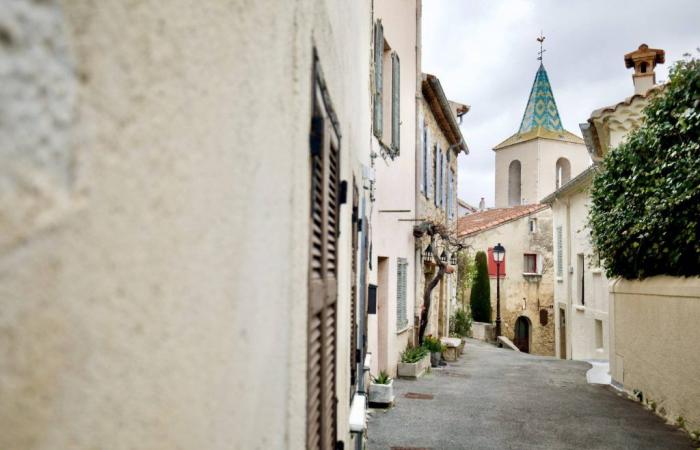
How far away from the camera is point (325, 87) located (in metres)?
2.38

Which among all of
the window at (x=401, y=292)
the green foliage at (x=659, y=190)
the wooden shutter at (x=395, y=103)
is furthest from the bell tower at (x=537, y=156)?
the wooden shutter at (x=395, y=103)

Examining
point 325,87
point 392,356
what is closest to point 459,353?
point 392,356

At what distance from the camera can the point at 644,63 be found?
13.8 m

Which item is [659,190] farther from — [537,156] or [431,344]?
[537,156]

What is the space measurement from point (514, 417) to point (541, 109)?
113 feet

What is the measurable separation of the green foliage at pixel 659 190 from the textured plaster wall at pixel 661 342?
285mm

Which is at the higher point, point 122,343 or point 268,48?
point 268,48

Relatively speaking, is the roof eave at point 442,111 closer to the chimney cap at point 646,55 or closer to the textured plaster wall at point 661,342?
Result: the chimney cap at point 646,55

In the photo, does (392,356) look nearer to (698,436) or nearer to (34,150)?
(698,436)

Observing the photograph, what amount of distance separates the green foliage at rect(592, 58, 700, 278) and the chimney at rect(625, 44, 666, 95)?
441 centimetres

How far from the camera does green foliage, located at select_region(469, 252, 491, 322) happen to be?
27.6 m

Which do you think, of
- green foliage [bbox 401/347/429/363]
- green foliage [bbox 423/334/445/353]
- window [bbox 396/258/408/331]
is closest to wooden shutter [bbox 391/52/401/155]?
window [bbox 396/258/408/331]

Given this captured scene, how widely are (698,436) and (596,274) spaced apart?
8883mm

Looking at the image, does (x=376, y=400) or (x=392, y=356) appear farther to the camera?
(x=392, y=356)
